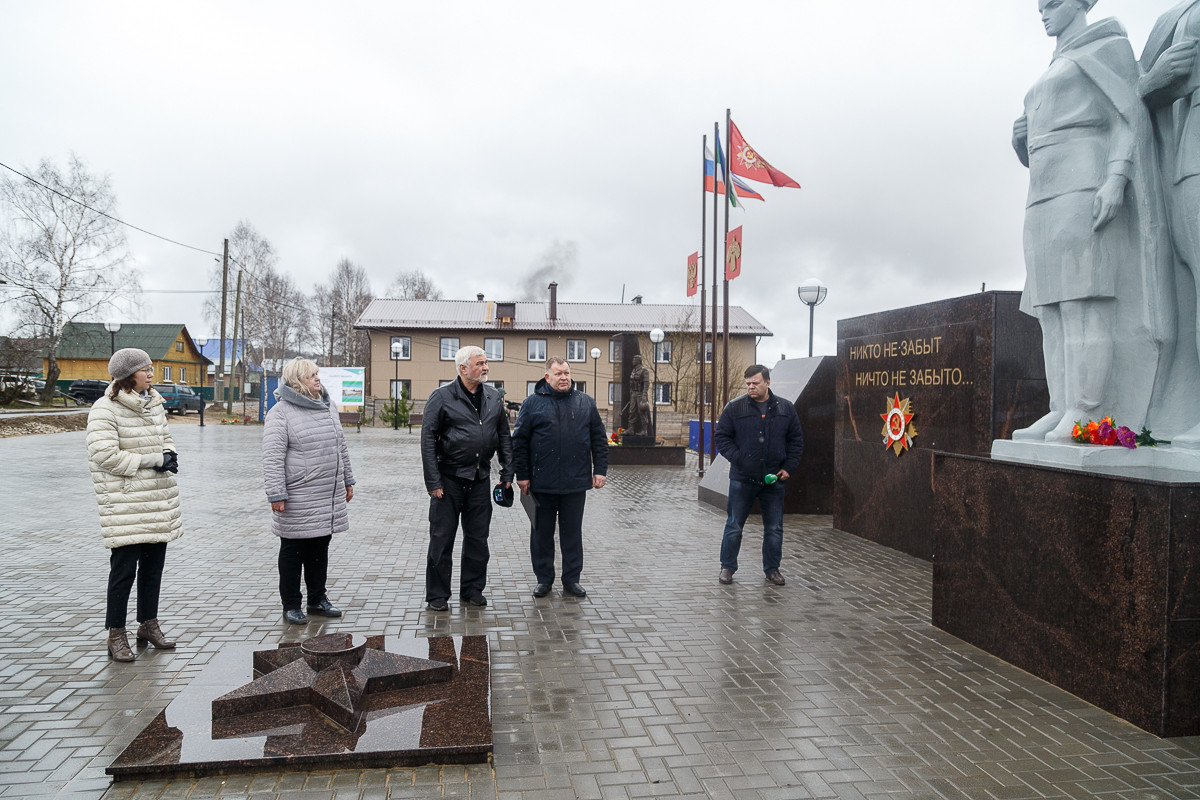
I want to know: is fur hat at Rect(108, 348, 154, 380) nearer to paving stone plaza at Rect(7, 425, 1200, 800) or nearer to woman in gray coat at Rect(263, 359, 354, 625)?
woman in gray coat at Rect(263, 359, 354, 625)

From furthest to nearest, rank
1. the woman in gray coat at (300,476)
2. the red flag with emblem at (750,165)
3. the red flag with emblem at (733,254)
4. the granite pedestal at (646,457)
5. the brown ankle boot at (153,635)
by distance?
1. the granite pedestal at (646,457)
2. the red flag with emblem at (750,165)
3. the red flag with emblem at (733,254)
4. the woman in gray coat at (300,476)
5. the brown ankle boot at (153,635)

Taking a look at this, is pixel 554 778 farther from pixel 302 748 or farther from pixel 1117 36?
pixel 1117 36

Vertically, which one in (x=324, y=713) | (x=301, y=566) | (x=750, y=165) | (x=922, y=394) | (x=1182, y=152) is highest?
(x=750, y=165)

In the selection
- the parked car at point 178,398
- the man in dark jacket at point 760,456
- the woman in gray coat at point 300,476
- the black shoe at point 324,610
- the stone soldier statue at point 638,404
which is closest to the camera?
the woman in gray coat at point 300,476

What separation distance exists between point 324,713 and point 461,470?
2358 millimetres

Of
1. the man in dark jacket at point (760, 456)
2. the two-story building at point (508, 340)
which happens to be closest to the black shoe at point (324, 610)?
the man in dark jacket at point (760, 456)

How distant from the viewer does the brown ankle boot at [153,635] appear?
4758mm

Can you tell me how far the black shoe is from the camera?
18.2 feet

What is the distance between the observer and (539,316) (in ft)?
170

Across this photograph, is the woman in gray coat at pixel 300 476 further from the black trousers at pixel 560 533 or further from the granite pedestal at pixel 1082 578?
the granite pedestal at pixel 1082 578

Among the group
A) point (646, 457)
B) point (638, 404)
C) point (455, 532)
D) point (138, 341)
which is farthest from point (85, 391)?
point (455, 532)

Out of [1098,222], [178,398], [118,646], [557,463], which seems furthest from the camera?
[178,398]

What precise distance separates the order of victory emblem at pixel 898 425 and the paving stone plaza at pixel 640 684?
45.3 inches

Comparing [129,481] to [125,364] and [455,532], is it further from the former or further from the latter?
[455,532]
